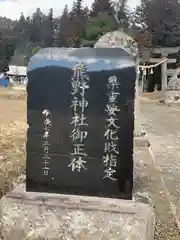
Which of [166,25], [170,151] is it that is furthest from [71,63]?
[166,25]

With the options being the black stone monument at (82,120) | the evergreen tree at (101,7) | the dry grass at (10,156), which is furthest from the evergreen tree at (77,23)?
the black stone monument at (82,120)

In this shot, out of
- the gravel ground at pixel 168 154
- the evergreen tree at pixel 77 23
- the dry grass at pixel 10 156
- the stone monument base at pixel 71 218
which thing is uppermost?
the evergreen tree at pixel 77 23

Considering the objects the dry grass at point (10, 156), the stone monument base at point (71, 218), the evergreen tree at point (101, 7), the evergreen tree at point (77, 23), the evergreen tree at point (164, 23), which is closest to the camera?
the stone monument base at point (71, 218)

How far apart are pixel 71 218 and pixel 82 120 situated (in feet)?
2.73

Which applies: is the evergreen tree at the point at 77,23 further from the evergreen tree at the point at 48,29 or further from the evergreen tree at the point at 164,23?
the evergreen tree at the point at 48,29

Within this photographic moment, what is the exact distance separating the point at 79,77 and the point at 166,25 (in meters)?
31.9

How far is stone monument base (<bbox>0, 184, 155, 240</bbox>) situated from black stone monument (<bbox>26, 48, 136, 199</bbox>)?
0.13 metres

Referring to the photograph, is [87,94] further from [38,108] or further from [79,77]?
[38,108]

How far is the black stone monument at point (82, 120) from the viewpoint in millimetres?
3332

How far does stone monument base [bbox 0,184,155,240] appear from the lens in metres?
3.28

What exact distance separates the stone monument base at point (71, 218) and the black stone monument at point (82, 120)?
130mm

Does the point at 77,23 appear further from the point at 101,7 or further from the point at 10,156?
the point at 10,156

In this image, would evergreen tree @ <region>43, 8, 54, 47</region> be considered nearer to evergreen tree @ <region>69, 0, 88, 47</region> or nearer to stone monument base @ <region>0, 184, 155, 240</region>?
evergreen tree @ <region>69, 0, 88, 47</region>

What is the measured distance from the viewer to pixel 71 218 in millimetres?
3395
